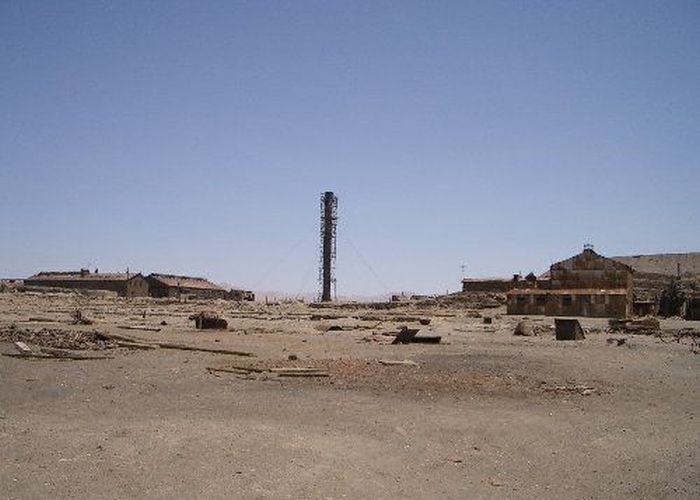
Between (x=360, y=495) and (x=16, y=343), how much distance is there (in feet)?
59.5

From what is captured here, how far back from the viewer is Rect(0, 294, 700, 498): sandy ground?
8008 millimetres

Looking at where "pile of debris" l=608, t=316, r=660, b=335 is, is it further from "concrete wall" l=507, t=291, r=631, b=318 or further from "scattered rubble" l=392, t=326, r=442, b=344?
"concrete wall" l=507, t=291, r=631, b=318

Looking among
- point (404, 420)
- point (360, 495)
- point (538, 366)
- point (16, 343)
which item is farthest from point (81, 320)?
point (360, 495)

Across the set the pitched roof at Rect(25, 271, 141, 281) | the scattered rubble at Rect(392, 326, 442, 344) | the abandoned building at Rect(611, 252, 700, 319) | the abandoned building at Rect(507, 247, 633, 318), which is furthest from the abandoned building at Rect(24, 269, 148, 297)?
the scattered rubble at Rect(392, 326, 442, 344)

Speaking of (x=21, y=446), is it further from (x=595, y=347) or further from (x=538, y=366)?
(x=595, y=347)

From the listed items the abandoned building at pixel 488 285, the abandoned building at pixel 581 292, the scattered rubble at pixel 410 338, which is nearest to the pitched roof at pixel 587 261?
the abandoned building at pixel 581 292

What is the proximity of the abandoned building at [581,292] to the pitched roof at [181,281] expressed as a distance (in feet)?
195

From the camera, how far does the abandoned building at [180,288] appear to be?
325 feet

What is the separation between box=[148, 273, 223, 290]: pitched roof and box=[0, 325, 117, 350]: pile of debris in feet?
248

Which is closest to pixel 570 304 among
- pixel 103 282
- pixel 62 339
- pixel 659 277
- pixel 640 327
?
pixel 640 327

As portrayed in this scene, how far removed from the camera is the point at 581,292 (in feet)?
187

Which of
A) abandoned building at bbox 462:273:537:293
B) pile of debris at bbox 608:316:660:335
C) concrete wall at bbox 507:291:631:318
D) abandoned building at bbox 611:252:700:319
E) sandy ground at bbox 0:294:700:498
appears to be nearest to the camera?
sandy ground at bbox 0:294:700:498

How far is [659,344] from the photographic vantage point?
2752cm

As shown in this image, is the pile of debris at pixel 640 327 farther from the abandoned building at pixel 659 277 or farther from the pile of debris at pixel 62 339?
the pile of debris at pixel 62 339
